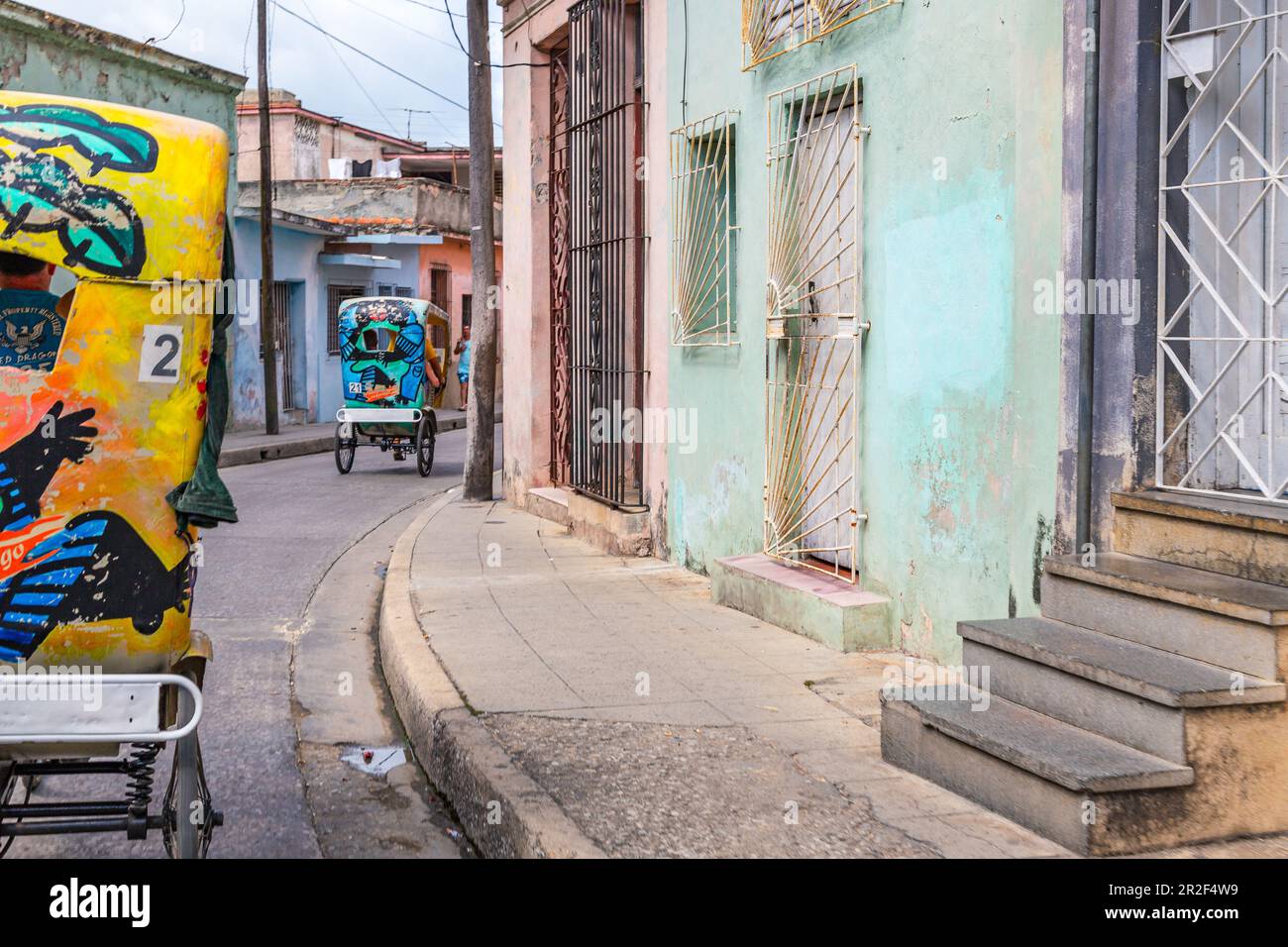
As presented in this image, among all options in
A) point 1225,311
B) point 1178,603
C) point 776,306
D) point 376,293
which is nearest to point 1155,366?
point 1225,311

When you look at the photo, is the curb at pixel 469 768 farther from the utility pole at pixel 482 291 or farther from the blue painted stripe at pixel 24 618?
the utility pole at pixel 482 291

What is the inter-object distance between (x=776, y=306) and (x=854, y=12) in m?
1.68

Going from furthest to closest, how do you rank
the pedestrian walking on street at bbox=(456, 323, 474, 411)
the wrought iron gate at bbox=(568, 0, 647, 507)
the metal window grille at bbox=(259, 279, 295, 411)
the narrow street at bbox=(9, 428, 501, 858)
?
the pedestrian walking on street at bbox=(456, 323, 474, 411)
the metal window grille at bbox=(259, 279, 295, 411)
the wrought iron gate at bbox=(568, 0, 647, 507)
the narrow street at bbox=(9, 428, 501, 858)

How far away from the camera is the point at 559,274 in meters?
13.0

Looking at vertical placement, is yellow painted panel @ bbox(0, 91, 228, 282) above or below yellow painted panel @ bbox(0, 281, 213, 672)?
above

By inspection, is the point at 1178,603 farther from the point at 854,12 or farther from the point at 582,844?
the point at 854,12

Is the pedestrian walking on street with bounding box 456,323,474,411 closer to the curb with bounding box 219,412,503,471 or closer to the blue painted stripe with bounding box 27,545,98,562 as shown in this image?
the curb with bounding box 219,412,503,471

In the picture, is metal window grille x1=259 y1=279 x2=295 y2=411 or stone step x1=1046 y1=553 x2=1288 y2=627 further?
metal window grille x1=259 y1=279 x2=295 y2=411

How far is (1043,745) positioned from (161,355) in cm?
278

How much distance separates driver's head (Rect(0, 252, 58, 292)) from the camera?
3.30m

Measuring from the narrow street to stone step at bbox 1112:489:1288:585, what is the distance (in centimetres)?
265

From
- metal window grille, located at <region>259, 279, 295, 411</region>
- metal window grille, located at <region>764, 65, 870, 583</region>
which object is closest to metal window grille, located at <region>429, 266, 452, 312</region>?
metal window grille, located at <region>259, 279, 295, 411</region>

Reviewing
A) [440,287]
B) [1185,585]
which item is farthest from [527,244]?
[440,287]
